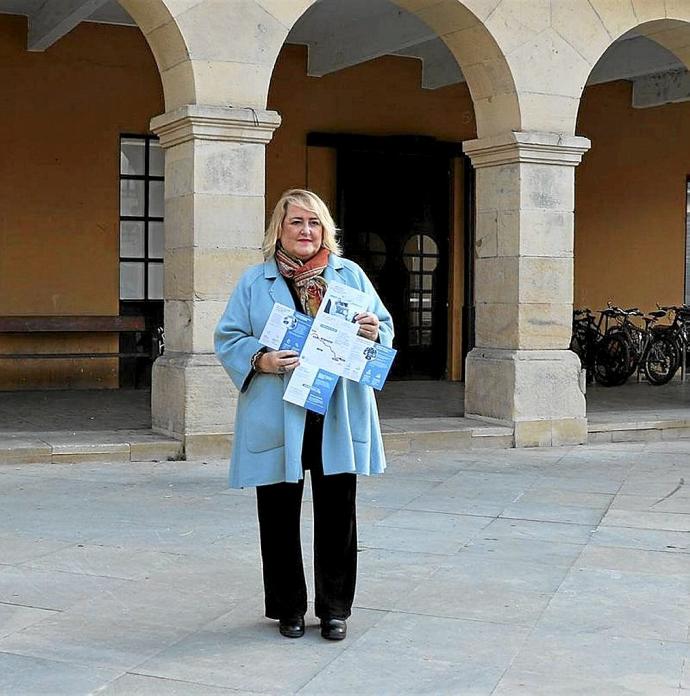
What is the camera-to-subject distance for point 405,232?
1516 cm

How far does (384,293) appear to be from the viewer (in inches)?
593

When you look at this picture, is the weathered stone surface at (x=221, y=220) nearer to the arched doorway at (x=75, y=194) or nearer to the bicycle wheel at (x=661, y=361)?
the arched doorway at (x=75, y=194)

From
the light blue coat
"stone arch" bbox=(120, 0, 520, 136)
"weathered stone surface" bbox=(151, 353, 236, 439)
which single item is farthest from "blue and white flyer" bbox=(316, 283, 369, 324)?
Answer: "stone arch" bbox=(120, 0, 520, 136)

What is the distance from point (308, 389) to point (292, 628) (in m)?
0.91

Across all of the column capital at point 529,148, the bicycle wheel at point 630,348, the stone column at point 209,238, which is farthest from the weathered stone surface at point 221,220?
the bicycle wheel at point 630,348

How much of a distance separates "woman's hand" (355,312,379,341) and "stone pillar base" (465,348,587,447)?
→ 5.75 meters

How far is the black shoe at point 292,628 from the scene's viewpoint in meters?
4.67

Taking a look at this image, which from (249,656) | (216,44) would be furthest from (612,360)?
(249,656)

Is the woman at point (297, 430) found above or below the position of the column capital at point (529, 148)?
below

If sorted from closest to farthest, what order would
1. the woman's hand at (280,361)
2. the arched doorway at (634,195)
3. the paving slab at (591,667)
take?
the paving slab at (591,667)
the woman's hand at (280,361)
the arched doorway at (634,195)

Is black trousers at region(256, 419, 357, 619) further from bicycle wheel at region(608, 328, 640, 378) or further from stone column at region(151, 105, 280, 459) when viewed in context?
bicycle wheel at region(608, 328, 640, 378)

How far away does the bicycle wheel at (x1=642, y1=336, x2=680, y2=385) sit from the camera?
15.0m

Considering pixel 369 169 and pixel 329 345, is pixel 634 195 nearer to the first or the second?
pixel 369 169

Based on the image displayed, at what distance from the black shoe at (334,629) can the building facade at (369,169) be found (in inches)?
179
